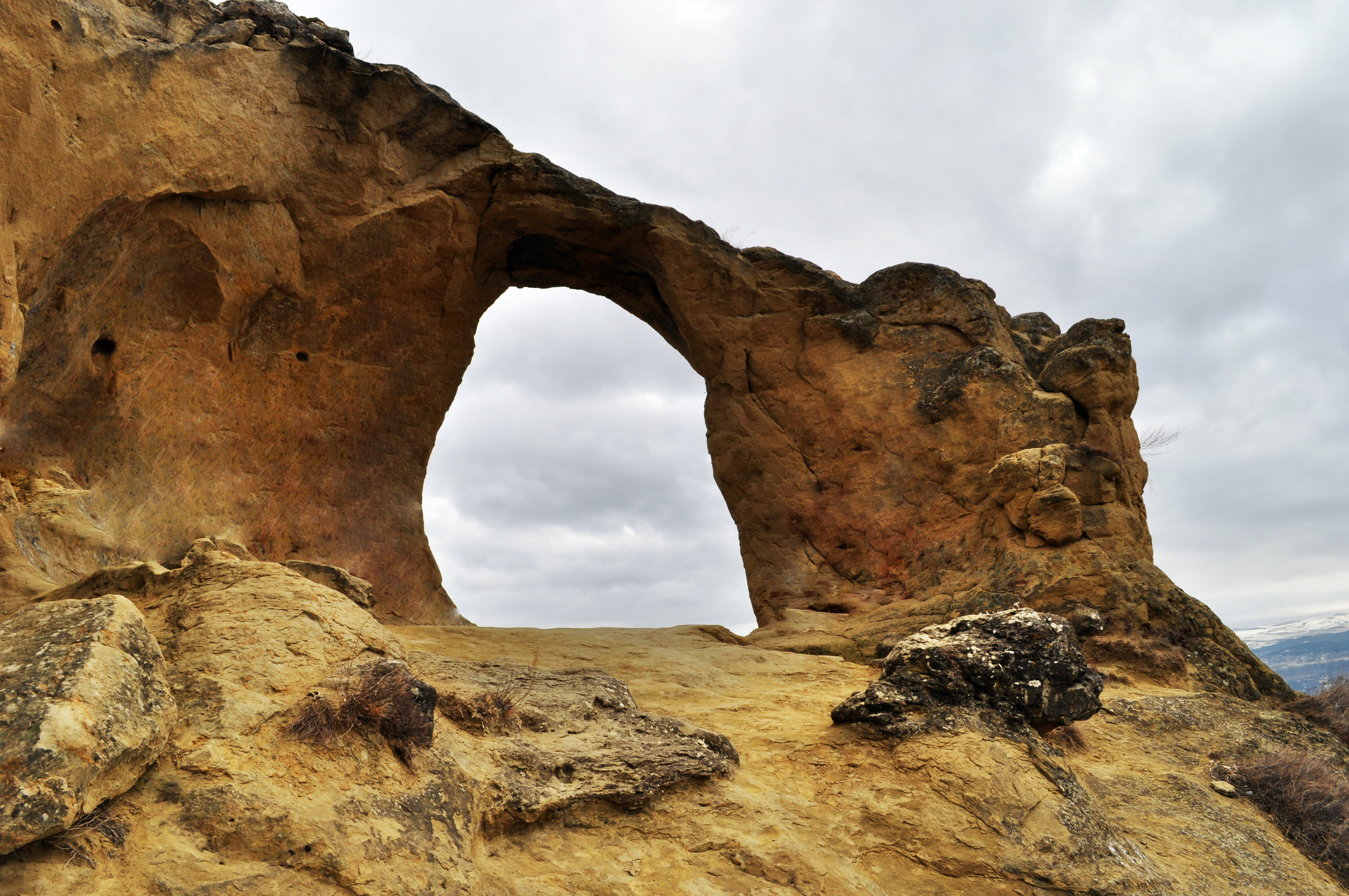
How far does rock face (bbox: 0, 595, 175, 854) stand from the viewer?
8.41ft

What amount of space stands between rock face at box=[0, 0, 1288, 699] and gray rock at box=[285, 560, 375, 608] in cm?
183

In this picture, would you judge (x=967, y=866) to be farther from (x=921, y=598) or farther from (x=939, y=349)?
(x=939, y=349)

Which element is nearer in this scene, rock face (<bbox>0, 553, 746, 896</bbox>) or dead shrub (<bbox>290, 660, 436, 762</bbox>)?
rock face (<bbox>0, 553, 746, 896</bbox>)

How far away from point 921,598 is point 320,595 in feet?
24.8

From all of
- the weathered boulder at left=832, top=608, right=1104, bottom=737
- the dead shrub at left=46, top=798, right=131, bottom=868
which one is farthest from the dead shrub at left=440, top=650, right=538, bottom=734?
the weathered boulder at left=832, top=608, right=1104, bottom=737

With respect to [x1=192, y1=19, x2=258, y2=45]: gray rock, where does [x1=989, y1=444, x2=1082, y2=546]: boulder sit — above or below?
below

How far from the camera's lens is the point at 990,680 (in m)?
5.22

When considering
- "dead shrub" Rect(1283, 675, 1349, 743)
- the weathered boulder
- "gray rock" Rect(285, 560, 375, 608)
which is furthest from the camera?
"gray rock" Rect(285, 560, 375, 608)

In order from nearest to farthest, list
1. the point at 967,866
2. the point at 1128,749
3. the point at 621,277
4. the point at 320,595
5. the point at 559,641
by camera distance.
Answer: the point at 967,866 < the point at 320,595 < the point at 1128,749 < the point at 559,641 < the point at 621,277

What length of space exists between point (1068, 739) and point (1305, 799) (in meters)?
1.52

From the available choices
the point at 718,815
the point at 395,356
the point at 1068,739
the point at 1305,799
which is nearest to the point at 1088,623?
the point at 1068,739

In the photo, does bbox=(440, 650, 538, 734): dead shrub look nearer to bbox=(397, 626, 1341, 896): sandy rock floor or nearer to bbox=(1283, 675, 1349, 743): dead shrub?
bbox=(397, 626, 1341, 896): sandy rock floor

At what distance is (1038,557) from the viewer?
912cm

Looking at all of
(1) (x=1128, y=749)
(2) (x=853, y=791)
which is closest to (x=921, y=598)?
(1) (x=1128, y=749)
